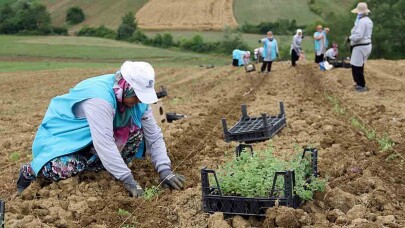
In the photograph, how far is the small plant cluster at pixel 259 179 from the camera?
16.1ft

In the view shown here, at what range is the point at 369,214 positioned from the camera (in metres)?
4.79

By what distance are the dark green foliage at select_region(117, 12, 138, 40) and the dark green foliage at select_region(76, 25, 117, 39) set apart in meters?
1.34

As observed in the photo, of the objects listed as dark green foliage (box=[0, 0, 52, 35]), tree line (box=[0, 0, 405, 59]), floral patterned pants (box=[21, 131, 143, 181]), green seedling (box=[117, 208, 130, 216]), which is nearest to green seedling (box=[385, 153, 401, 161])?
floral patterned pants (box=[21, 131, 143, 181])

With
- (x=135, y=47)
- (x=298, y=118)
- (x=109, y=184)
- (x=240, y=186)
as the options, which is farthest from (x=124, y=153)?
(x=135, y=47)

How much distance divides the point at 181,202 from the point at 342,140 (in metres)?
3.18

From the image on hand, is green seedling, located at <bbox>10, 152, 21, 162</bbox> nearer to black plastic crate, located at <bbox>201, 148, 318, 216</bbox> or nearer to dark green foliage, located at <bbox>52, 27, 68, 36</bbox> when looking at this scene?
black plastic crate, located at <bbox>201, 148, 318, 216</bbox>

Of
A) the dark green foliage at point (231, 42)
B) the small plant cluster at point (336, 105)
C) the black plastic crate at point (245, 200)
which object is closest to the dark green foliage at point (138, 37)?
the dark green foliage at point (231, 42)

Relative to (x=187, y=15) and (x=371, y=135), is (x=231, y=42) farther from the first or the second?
(x=371, y=135)

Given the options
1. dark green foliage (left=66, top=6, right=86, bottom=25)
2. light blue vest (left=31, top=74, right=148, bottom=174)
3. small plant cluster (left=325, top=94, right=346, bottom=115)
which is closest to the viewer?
light blue vest (left=31, top=74, right=148, bottom=174)

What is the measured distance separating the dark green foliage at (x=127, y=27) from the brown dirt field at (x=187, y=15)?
1.33 meters

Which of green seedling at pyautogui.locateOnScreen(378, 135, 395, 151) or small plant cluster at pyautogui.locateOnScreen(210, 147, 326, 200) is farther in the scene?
green seedling at pyautogui.locateOnScreen(378, 135, 395, 151)

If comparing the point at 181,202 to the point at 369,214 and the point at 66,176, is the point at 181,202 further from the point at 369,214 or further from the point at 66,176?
the point at 369,214

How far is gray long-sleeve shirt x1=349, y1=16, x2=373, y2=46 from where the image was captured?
44.5 feet

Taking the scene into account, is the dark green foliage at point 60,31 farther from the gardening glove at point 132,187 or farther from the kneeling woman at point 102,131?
the gardening glove at point 132,187
